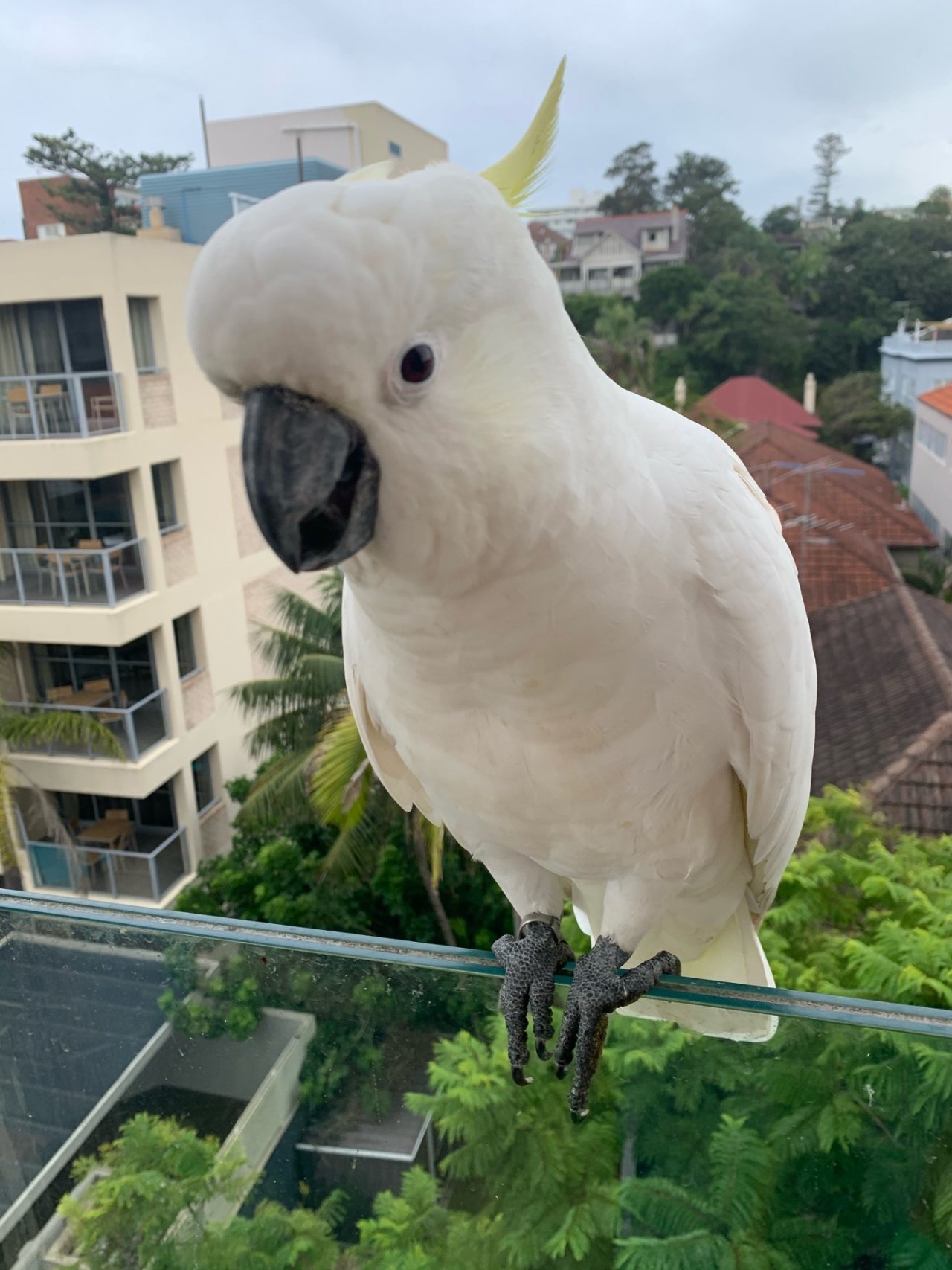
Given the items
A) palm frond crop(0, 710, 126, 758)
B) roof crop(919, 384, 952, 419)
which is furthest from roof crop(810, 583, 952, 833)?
palm frond crop(0, 710, 126, 758)

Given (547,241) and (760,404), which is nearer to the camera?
(547,241)

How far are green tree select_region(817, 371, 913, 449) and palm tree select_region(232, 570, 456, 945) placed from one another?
10734 millimetres

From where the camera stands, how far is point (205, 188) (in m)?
8.00

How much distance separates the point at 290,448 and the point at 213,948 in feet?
3.00

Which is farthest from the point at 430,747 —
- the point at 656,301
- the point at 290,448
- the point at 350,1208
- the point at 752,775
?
the point at 656,301

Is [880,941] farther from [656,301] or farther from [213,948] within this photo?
[656,301]

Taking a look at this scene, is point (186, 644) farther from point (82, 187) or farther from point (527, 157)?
point (527, 157)

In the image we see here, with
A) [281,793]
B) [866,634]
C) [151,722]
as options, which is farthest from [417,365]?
[866,634]

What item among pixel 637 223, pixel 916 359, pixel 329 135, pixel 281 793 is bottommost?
pixel 281 793

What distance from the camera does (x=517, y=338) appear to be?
0.68 m

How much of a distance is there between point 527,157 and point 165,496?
6.10 m

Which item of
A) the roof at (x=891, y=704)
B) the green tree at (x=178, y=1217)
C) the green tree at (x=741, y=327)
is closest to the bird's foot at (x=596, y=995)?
the green tree at (x=178, y=1217)

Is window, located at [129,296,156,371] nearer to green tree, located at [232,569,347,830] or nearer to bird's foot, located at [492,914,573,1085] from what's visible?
green tree, located at [232,569,347,830]

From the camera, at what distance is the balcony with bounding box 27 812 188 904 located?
667 centimetres
